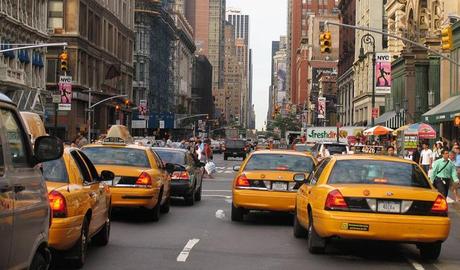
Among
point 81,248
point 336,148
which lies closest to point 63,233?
point 81,248

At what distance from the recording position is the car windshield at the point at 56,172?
9125 millimetres

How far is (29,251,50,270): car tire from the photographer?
6046mm

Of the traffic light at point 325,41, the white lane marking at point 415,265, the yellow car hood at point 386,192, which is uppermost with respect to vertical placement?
the traffic light at point 325,41

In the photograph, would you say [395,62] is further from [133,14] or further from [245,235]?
[133,14]

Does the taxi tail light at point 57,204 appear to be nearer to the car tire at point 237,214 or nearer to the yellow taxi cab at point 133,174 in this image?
the yellow taxi cab at point 133,174

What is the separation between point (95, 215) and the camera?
32.5 feet

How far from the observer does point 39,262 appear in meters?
6.21

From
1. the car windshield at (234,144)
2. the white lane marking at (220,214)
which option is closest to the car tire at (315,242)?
Result: the white lane marking at (220,214)

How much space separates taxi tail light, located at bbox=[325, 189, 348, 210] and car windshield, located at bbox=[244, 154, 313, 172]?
15.7ft

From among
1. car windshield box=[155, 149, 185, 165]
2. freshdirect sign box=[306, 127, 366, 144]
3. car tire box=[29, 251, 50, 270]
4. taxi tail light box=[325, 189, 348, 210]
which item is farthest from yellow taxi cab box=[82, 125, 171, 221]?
freshdirect sign box=[306, 127, 366, 144]

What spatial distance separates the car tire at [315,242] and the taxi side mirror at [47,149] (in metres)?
5.41

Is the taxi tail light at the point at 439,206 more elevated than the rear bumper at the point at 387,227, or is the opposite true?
the taxi tail light at the point at 439,206

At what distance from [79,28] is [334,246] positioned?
6429 centimetres

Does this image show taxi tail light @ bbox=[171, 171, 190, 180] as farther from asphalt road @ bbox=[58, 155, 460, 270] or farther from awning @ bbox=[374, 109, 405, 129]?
awning @ bbox=[374, 109, 405, 129]
